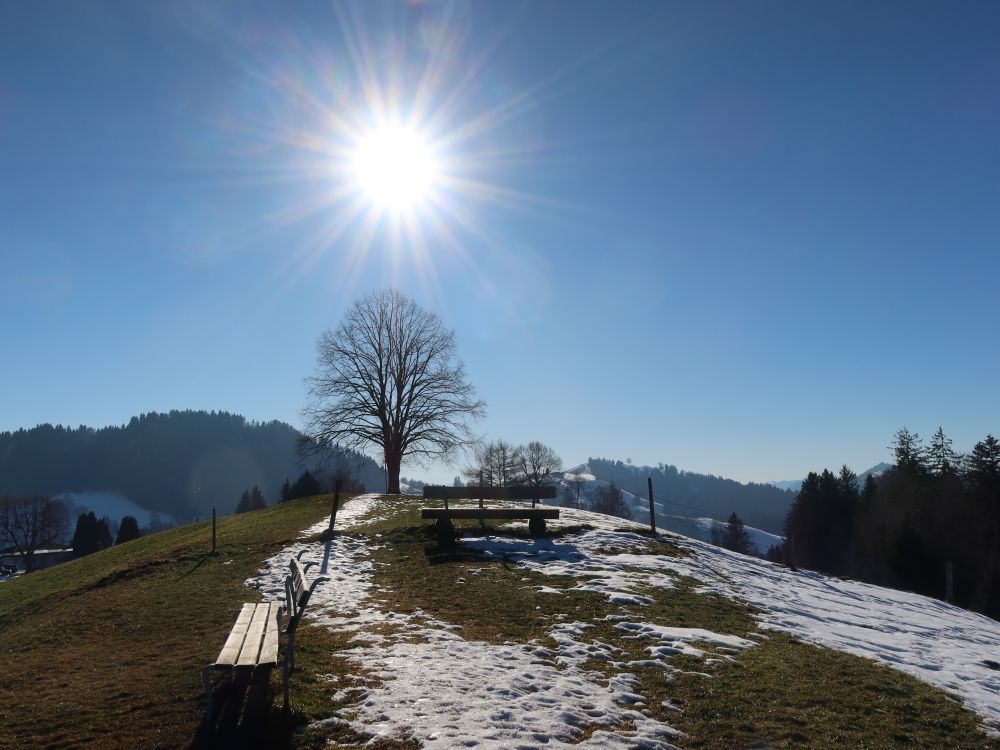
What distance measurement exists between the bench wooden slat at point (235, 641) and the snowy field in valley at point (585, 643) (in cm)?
134

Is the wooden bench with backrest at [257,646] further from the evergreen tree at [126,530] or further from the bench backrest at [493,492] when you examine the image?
the evergreen tree at [126,530]

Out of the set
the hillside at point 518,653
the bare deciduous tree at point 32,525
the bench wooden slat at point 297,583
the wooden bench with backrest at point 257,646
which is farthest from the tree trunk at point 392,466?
the bare deciduous tree at point 32,525

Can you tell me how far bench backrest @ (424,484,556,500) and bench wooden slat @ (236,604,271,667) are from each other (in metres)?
13.0

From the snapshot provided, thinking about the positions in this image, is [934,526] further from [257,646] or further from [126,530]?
[126,530]

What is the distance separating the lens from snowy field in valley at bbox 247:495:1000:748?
610cm

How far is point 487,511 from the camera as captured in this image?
19328mm

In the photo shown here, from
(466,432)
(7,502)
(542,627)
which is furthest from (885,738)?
(7,502)

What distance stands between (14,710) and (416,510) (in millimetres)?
18463

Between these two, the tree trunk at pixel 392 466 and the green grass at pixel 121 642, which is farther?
the tree trunk at pixel 392 466

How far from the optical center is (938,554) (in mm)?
47125

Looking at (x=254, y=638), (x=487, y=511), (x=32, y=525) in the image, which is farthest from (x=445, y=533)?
(x=32, y=525)

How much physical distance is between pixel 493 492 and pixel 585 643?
1352cm

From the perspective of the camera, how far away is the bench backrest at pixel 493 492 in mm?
21828

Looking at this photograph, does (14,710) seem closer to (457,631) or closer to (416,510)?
(457,631)
